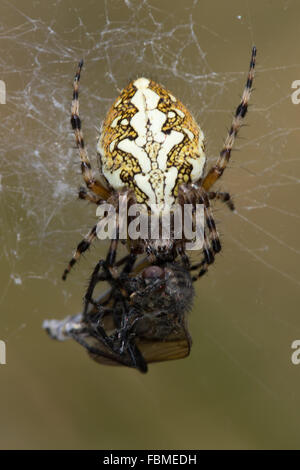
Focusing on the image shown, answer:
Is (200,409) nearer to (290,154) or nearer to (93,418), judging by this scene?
(93,418)

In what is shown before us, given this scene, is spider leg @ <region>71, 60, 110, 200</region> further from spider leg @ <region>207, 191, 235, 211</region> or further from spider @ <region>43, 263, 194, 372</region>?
spider leg @ <region>207, 191, 235, 211</region>

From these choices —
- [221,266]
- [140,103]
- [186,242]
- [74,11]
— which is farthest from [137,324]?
[74,11]

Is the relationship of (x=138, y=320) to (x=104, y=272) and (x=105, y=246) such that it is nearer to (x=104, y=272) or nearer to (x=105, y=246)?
(x=104, y=272)

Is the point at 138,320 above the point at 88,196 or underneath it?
underneath

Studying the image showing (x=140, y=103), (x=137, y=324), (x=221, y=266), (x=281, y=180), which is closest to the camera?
Answer: (x=140, y=103)

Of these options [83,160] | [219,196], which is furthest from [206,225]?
[83,160]
